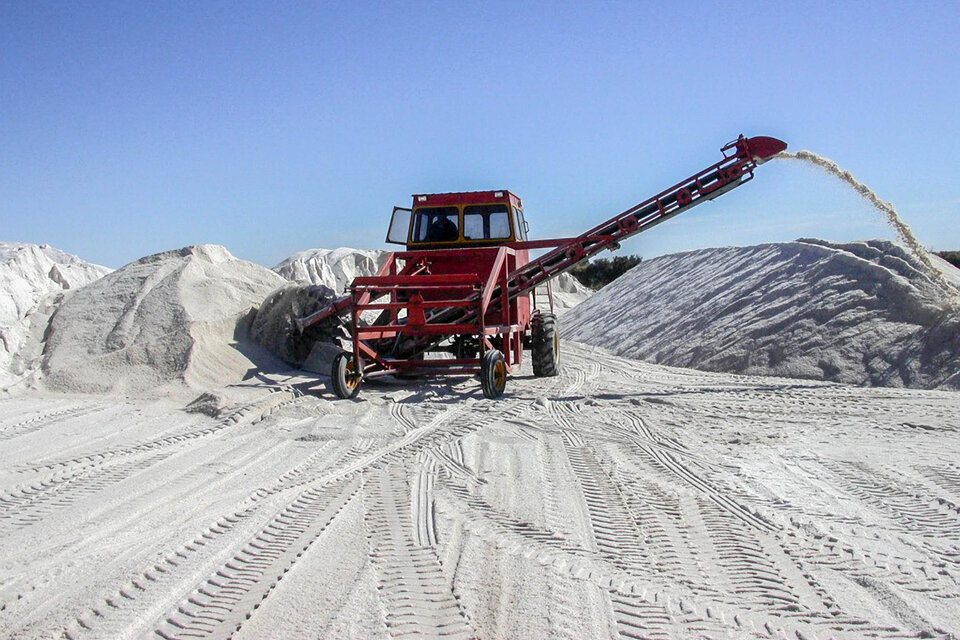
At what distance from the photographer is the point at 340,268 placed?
37.0m

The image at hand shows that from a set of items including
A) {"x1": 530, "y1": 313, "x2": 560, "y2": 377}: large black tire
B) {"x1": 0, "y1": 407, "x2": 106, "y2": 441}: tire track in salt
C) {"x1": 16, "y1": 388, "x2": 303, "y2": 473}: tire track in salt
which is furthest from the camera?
{"x1": 530, "y1": 313, "x2": 560, "y2": 377}: large black tire

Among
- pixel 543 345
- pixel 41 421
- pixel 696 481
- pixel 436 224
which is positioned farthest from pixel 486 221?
pixel 696 481

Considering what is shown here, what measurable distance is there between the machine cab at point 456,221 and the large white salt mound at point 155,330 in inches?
102

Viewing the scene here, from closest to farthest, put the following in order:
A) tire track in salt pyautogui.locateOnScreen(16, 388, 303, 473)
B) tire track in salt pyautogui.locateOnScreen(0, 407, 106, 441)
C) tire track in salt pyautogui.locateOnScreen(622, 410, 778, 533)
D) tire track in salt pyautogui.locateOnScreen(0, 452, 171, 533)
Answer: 1. tire track in salt pyautogui.locateOnScreen(622, 410, 778, 533)
2. tire track in salt pyautogui.locateOnScreen(0, 452, 171, 533)
3. tire track in salt pyautogui.locateOnScreen(16, 388, 303, 473)
4. tire track in salt pyautogui.locateOnScreen(0, 407, 106, 441)

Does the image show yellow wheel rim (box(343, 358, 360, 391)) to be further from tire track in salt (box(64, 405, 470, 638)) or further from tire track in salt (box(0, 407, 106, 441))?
tire track in salt (box(0, 407, 106, 441))

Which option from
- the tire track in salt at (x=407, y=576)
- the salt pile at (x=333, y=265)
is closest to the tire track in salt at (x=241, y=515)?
the tire track in salt at (x=407, y=576)

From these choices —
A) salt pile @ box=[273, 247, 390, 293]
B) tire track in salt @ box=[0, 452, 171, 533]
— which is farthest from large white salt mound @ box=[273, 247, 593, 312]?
tire track in salt @ box=[0, 452, 171, 533]

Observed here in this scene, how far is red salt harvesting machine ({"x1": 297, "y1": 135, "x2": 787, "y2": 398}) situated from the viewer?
10188 mm

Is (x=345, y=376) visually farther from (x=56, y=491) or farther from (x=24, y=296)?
(x=24, y=296)

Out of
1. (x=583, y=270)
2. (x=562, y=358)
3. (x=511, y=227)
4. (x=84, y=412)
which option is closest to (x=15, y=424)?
(x=84, y=412)

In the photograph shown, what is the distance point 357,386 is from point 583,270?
4065cm

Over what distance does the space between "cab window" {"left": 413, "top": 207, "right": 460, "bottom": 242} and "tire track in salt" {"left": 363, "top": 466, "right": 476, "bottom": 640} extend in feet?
25.9

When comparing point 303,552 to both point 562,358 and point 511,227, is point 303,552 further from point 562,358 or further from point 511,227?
point 562,358

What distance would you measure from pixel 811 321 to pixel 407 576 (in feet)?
33.7
